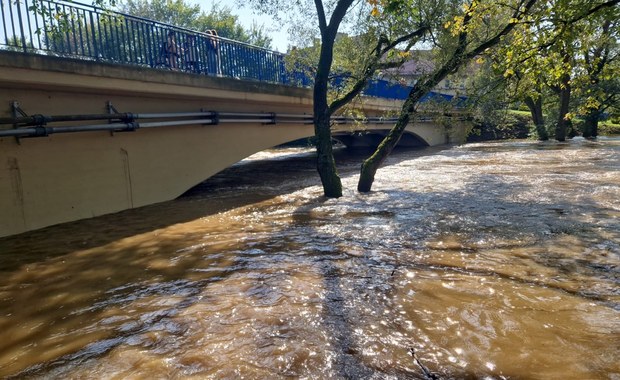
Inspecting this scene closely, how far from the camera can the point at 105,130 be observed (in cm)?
773

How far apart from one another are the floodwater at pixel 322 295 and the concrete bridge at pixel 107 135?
0.73m

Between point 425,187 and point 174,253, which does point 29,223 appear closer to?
point 174,253

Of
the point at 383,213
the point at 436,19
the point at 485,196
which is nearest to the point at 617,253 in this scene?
the point at 383,213

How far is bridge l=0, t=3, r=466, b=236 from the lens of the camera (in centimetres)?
644

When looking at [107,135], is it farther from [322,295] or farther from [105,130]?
[322,295]

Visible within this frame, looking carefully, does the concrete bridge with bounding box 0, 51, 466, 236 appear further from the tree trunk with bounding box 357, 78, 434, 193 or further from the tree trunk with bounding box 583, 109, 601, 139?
the tree trunk with bounding box 583, 109, 601, 139

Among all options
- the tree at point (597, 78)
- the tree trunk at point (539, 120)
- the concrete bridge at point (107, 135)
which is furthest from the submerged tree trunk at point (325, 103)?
the tree trunk at point (539, 120)

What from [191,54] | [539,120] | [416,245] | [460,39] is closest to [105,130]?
[191,54]

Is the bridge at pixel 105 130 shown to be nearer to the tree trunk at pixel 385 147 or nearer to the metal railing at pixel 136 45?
the metal railing at pixel 136 45

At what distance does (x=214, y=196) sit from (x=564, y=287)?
26.7 ft

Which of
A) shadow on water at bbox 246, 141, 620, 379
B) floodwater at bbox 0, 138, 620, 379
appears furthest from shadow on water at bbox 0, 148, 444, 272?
shadow on water at bbox 246, 141, 620, 379

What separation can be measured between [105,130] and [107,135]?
0.16 metres

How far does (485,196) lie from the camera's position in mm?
8672

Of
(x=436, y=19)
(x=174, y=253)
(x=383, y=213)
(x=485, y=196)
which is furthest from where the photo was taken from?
(x=436, y=19)
